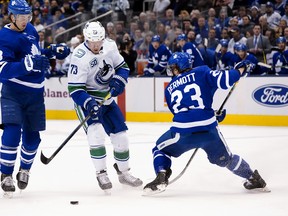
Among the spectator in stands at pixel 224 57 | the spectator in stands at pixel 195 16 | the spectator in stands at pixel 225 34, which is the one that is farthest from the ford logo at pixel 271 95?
the spectator in stands at pixel 195 16

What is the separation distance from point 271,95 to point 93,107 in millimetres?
5253

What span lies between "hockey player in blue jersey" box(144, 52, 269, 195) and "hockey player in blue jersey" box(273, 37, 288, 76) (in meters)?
5.42

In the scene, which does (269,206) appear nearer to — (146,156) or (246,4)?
(146,156)

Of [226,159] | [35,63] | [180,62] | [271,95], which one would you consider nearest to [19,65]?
[35,63]

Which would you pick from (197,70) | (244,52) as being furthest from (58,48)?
(244,52)

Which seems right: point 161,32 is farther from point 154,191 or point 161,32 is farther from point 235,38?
point 154,191

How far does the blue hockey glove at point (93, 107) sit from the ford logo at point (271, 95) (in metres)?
5.16

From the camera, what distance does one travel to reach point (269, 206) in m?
4.67

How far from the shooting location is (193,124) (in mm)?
5082

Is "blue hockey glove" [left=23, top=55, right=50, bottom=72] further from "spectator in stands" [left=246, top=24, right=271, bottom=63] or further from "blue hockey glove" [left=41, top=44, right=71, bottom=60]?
"spectator in stands" [left=246, top=24, right=271, bottom=63]

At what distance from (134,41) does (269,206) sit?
8.01 m

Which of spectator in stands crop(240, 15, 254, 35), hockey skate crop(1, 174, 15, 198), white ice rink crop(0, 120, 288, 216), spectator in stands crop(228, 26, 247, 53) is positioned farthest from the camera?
spectator in stands crop(240, 15, 254, 35)

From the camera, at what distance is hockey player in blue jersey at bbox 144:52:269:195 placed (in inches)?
200

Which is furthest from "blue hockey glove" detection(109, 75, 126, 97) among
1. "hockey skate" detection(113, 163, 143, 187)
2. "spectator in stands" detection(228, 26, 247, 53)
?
"spectator in stands" detection(228, 26, 247, 53)
